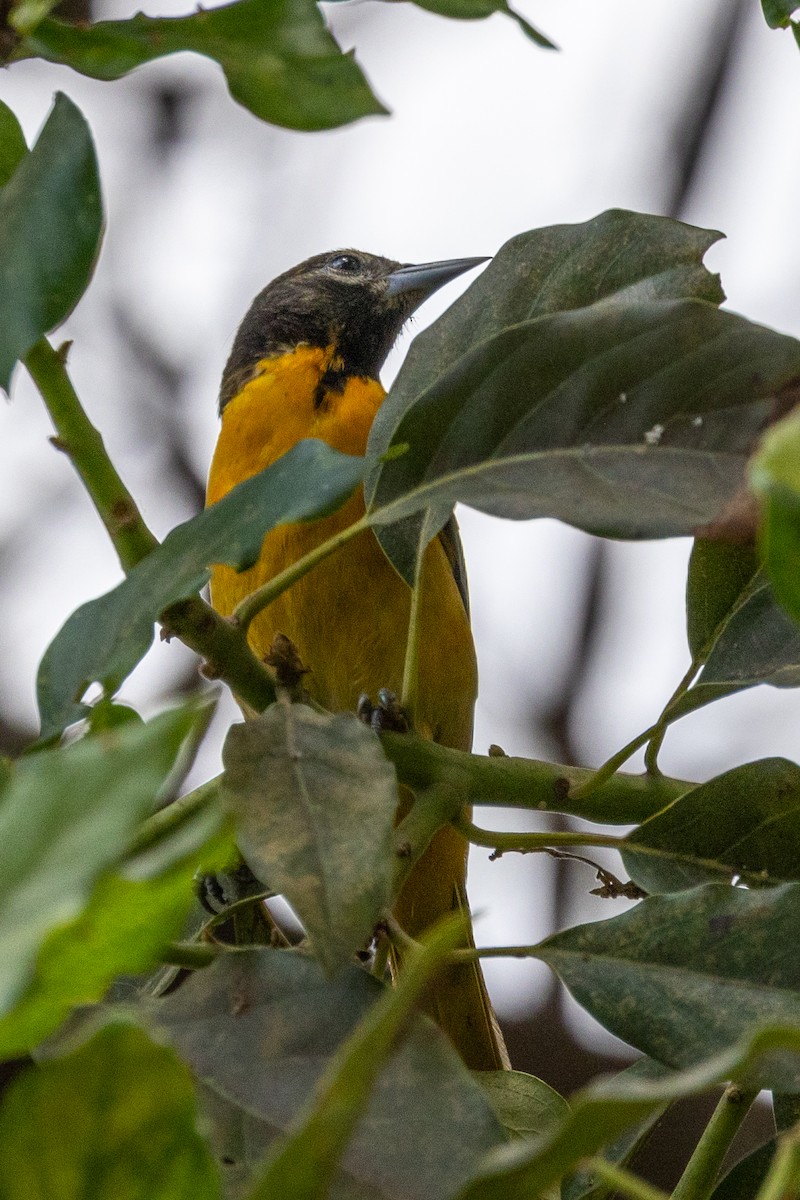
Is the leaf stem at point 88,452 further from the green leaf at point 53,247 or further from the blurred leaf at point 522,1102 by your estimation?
the blurred leaf at point 522,1102

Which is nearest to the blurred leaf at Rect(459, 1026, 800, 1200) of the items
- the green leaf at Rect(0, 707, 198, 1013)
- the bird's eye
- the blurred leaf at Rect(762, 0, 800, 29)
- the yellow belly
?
the green leaf at Rect(0, 707, 198, 1013)

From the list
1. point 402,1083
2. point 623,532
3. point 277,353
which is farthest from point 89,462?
point 277,353

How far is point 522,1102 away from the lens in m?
1.10

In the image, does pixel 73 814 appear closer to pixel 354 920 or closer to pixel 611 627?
pixel 354 920

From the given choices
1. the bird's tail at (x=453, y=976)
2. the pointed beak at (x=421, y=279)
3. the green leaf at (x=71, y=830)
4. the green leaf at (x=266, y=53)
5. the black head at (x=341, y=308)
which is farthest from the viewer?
the pointed beak at (x=421, y=279)

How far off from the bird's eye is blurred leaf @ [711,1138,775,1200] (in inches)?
A: 90.6

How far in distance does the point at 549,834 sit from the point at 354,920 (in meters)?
0.32

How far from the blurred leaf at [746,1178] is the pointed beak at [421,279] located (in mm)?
2176

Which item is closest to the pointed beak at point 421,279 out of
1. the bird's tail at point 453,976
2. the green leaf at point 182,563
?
the bird's tail at point 453,976

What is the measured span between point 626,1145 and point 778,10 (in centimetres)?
88

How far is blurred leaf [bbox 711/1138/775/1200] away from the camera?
954 mm

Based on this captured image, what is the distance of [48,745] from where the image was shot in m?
0.83

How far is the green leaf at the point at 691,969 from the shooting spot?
80cm

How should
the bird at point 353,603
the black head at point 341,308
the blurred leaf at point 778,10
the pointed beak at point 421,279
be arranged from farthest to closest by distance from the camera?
the pointed beak at point 421,279 → the black head at point 341,308 → the bird at point 353,603 → the blurred leaf at point 778,10
